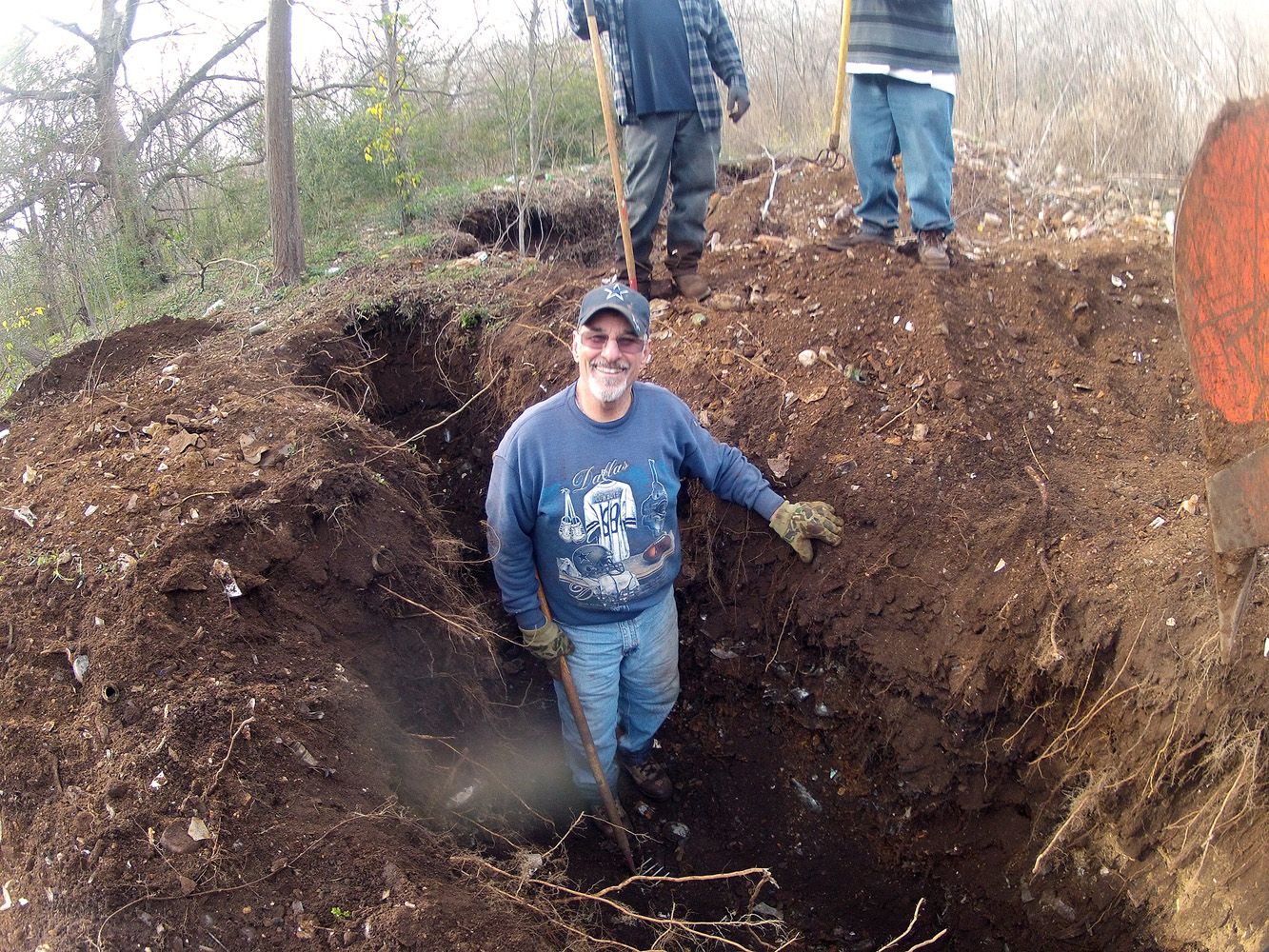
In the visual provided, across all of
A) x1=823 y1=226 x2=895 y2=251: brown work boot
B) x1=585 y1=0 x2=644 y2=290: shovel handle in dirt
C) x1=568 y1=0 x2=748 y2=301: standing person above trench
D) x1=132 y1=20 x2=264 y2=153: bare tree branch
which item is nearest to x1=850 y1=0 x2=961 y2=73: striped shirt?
x1=585 y1=0 x2=644 y2=290: shovel handle in dirt

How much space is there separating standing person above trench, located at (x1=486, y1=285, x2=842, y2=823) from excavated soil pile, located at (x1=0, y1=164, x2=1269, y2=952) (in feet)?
0.97

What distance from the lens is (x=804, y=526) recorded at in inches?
140

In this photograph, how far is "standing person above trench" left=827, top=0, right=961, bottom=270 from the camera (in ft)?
14.0

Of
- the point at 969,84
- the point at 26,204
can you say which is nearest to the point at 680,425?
the point at 969,84

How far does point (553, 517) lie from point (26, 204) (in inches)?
279

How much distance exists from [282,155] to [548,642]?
422cm

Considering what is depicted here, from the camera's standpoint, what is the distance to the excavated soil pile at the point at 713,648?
7.86ft

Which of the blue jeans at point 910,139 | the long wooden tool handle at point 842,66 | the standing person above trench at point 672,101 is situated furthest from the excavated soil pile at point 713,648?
the long wooden tool handle at point 842,66

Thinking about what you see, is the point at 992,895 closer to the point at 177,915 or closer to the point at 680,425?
the point at 680,425

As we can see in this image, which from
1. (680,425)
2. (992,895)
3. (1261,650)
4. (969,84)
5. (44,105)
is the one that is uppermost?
(44,105)

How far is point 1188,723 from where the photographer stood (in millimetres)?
2902

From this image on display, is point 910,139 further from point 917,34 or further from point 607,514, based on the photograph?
point 607,514

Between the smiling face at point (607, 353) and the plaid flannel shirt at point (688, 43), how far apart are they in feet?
5.78

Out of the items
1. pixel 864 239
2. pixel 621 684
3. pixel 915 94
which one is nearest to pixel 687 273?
pixel 864 239
